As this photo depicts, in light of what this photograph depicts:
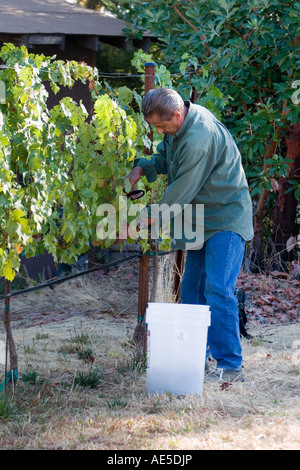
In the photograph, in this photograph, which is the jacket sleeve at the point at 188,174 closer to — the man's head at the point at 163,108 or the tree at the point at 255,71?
the man's head at the point at 163,108

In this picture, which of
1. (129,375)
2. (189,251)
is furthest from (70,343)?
(189,251)

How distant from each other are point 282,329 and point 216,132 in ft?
9.32

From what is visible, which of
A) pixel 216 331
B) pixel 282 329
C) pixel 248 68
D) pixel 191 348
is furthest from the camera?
pixel 248 68

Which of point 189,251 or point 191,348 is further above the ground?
point 189,251

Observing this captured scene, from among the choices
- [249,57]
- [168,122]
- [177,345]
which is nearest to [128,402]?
[177,345]

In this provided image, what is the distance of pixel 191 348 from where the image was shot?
13.1ft

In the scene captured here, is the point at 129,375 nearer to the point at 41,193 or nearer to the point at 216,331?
the point at 216,331

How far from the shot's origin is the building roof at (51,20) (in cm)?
793

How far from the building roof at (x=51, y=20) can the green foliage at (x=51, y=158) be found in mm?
3399

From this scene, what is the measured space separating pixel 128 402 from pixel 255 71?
4718mm

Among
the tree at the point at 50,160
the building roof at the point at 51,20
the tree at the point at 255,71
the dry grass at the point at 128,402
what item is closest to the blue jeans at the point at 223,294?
the dry grass at the point at 128,402

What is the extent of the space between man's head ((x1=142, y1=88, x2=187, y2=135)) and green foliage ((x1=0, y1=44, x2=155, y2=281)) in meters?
0.52

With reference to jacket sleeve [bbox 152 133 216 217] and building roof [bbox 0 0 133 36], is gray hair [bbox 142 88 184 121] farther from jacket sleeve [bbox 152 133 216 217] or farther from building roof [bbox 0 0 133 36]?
building roof [bbox 0 0 133 36]
